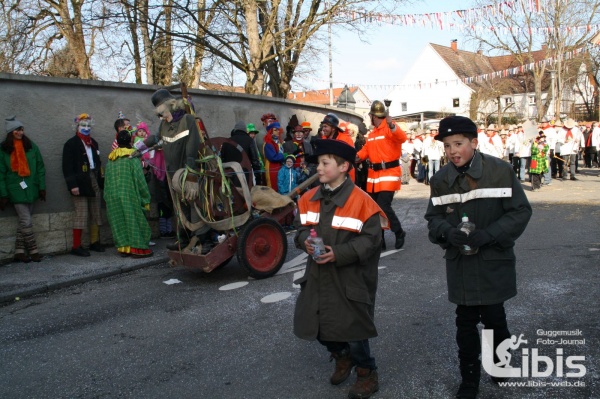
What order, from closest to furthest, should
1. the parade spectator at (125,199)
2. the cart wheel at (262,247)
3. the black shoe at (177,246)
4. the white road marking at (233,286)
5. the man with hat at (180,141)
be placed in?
the white road marking at (233,286) < the cart wheel at (262,247) < the man with hat at (180,141) < the black shoe at (177,246) < the parade spectator at (125,199)

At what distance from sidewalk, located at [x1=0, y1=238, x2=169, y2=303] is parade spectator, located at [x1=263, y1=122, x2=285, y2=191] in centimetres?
283

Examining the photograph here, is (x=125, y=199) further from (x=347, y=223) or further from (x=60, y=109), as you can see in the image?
(x=347, y=223)

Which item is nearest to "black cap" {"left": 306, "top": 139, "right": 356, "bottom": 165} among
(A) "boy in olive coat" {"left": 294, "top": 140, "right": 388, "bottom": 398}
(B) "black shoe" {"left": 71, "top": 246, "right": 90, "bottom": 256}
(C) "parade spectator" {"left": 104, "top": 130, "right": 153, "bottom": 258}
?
(A) "boy in olive coat" {"left": 294, "top": 140, "right": 388, "bottom": 398}

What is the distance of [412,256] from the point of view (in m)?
7.39

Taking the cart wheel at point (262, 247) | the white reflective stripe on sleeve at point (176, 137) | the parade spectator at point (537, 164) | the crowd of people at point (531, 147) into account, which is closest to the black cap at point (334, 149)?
the cart wheel at point (262, 247)

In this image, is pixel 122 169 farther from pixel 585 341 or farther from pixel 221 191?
pixel 585 341

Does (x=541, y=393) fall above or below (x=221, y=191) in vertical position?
below

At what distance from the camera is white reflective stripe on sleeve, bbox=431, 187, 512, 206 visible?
3264 mm

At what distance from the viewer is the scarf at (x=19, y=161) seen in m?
7.49

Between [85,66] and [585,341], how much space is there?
62.0 ft

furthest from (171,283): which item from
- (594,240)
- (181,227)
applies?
(594,240)

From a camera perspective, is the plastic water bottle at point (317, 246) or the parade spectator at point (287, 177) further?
the parade spectator at point (287, 177)

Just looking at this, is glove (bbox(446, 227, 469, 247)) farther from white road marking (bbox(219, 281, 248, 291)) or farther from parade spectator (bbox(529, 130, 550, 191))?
parade spectator (bbox(529, 130, 550, 191))
